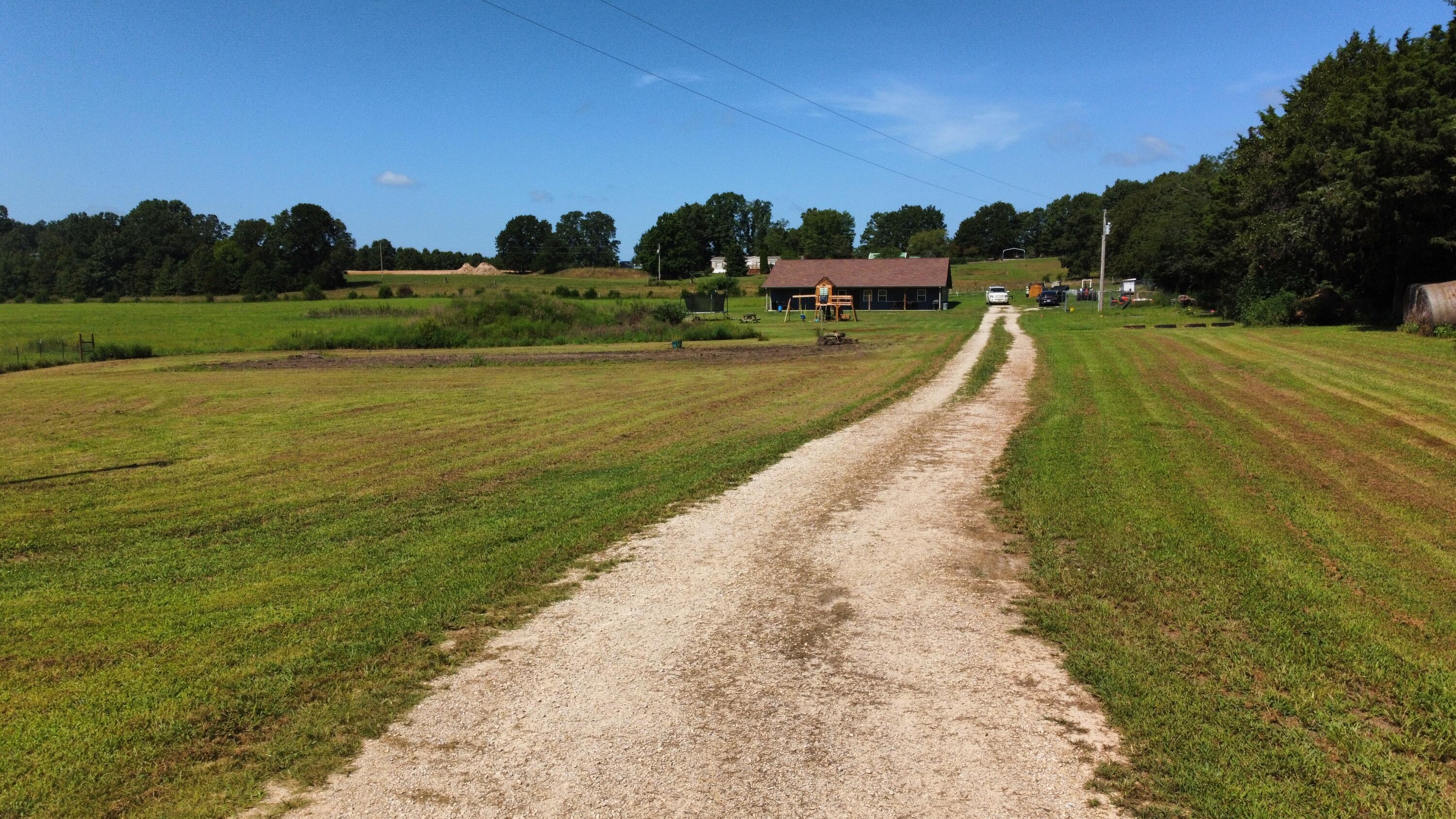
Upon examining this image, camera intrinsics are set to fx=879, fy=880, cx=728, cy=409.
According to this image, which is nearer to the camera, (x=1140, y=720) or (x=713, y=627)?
(x=1140, y=720)

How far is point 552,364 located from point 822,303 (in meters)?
26.6

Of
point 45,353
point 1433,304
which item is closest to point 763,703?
point 1433,304

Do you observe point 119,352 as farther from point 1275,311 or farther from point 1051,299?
point 1051,299

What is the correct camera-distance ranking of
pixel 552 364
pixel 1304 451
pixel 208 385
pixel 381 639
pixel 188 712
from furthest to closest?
pixel 552 364 → pixel 208 385 → pixel 1304 451 → pixel 381 639 → pixel 188 712

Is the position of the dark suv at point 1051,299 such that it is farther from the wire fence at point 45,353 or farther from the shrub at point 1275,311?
the wire fence at point 45,353

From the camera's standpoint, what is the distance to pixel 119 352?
3653 centimetres

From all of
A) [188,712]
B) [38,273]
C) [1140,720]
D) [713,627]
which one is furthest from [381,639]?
[38,273]

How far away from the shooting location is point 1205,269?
49.1m

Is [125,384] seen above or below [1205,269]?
below

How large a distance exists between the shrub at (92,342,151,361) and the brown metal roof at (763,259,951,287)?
44962 mm

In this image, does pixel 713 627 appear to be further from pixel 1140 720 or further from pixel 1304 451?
pixel 1304 451

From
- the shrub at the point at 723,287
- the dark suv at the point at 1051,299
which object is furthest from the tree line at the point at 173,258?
the dark suv at the point at 1051,299

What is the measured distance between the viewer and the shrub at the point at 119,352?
36.0m

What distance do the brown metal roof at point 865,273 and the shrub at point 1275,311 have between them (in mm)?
34582
